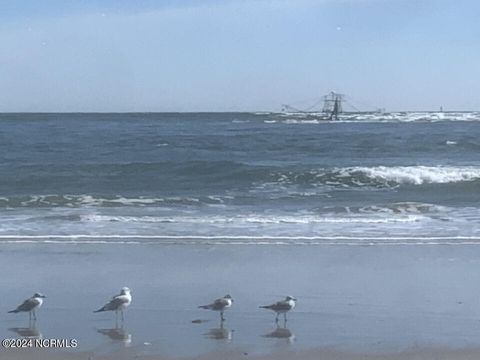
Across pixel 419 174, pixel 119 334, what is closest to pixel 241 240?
pixel 119 334

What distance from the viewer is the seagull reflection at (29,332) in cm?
719

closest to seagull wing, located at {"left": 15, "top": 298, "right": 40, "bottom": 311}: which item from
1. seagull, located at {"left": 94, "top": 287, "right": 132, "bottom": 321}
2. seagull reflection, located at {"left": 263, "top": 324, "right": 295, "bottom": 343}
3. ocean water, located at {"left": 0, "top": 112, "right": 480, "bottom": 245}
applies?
seagull, located at {"left": 94, "top": 287, "right": 132, "bottom": 321}

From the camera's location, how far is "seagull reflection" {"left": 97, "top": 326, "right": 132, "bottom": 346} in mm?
7066

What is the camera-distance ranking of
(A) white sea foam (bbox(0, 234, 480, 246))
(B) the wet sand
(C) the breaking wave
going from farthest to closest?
(C) the breaking wave
(A) white sea foam (bbox(0, 234, 480, 246))
(B) the wet sand

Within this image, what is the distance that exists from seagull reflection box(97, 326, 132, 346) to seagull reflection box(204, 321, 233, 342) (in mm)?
621

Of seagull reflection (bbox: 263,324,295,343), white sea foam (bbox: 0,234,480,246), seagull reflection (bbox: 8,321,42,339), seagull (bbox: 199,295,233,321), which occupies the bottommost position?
white sea foam (bbox: 0,234,480,246)

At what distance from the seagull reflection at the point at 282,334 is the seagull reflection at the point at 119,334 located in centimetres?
108

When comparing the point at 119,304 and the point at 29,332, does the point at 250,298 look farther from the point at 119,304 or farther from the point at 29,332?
the point at 29,332

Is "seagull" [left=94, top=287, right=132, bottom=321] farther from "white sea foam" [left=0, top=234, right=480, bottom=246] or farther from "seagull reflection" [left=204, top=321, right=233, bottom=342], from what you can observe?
"white sea foam" [left=0, top=234, right=480, bottom=246]

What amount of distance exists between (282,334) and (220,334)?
492 millimetres

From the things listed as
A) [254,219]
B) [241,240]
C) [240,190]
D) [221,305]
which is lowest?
[240,190]

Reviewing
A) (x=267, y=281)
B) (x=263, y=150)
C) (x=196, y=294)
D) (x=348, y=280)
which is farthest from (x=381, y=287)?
(x=263, y=150)

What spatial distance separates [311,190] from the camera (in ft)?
71.9

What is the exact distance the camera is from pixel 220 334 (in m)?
7.28
